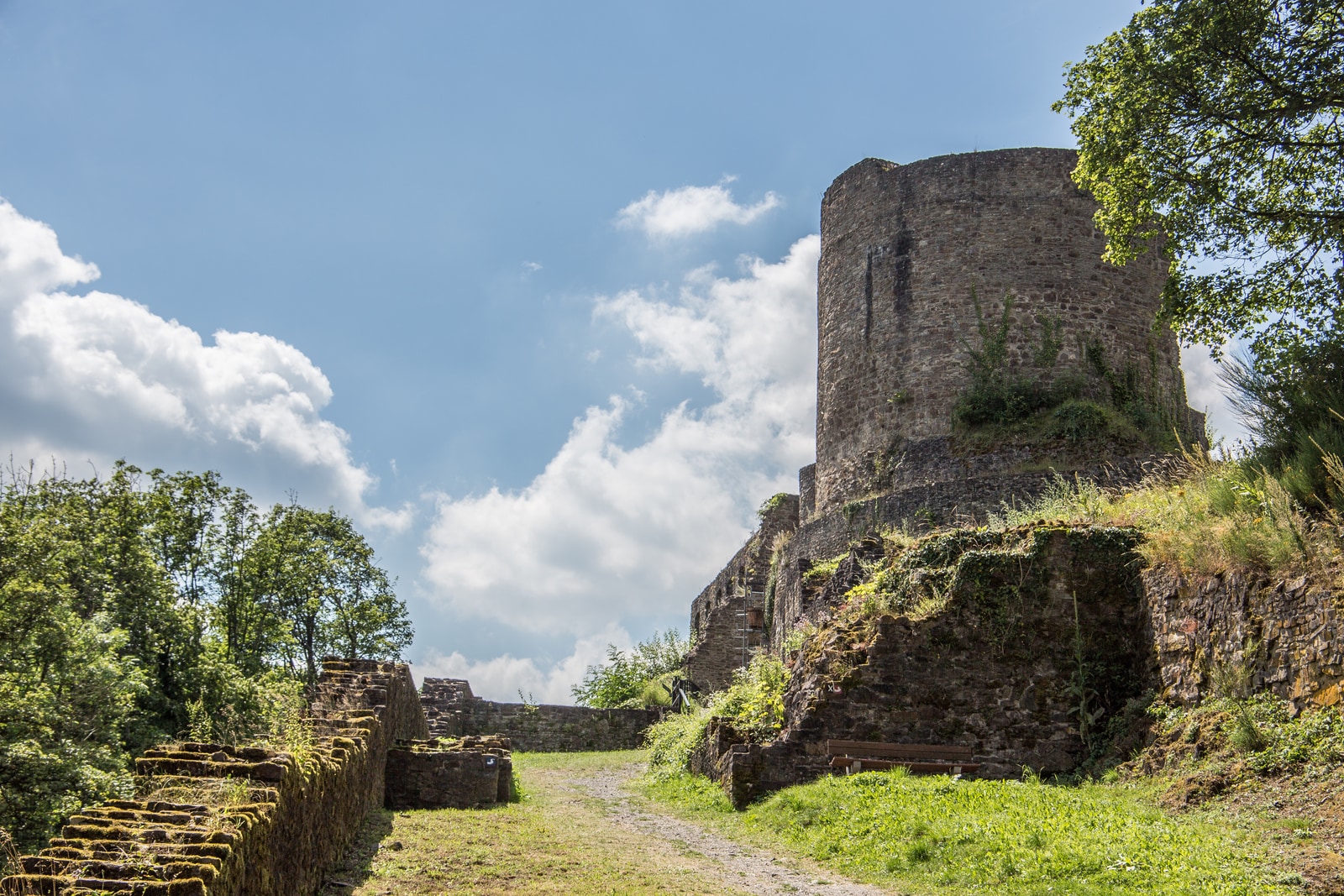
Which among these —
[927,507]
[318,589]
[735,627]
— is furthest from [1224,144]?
[318,589]

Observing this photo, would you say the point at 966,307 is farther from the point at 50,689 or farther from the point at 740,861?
the point at 50,689

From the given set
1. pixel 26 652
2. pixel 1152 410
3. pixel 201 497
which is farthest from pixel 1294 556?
pixel 201 497

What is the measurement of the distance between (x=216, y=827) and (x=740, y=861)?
504 centimetres

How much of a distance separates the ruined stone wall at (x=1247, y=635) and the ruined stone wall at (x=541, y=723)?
53.4 ft

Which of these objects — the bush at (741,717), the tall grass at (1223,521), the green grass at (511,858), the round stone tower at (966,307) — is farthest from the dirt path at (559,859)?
the round stone tower at (966,307)

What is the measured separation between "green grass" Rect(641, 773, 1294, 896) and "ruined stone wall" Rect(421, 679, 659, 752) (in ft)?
48.9

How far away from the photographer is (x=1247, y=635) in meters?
9.81

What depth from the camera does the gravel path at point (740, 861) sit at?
26.6 ft

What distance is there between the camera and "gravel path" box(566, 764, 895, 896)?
8.09 m

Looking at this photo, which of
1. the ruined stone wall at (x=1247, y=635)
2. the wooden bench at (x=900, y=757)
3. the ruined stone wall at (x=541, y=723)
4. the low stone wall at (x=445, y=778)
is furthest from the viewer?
the ruined stone wall at (x=541, y=723)

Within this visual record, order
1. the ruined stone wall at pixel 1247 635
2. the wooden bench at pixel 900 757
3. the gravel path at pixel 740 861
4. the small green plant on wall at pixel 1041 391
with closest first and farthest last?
the gravel path at pixel 740 861 → the ruined stone wall at pixel 1247 635 → the wooden bench at pixel 900 757 → the small green plant on wall at pixel 1041 391

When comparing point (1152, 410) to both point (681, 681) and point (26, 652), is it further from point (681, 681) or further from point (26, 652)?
point (26, 652)

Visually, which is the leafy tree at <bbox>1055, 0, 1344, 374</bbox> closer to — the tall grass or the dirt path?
the tall grass

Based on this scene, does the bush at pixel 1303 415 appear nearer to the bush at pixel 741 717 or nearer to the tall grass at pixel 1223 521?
the tall grass at pixel 1223 521
